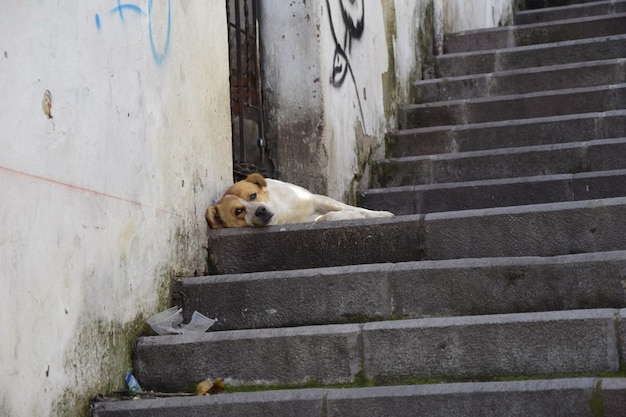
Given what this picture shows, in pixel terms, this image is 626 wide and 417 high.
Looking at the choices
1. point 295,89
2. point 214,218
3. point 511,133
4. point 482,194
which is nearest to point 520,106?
point 511,133

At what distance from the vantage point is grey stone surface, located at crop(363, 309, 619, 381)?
401 centimetres

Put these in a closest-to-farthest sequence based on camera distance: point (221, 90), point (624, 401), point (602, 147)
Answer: point (624, 401) → point (221, 90) → point (602, 147)

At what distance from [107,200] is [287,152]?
8.26ft

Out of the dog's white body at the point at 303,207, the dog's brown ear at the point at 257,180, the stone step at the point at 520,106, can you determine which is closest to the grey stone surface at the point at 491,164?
the stone step at the point at 520,106

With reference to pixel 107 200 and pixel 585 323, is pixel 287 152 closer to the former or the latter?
pixel 107 200

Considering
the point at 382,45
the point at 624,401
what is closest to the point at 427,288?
the point at 624,401

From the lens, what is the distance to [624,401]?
356cm

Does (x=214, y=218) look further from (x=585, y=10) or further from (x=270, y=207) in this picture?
(x=585, y=10)

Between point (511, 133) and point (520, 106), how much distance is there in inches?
21.6

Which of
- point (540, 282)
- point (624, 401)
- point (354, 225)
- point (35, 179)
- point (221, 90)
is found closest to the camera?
point (624, 401)

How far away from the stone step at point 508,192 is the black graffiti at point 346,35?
0.99 m

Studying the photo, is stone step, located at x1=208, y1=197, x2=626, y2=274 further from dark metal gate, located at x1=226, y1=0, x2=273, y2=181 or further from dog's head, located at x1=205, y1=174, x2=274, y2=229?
dark metal gate, located at x1=226, y1=0, x2=273, y2=181

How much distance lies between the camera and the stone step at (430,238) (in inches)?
192

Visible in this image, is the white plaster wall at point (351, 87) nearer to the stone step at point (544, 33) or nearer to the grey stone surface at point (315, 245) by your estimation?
the grey stone surface at point (315, 245)
